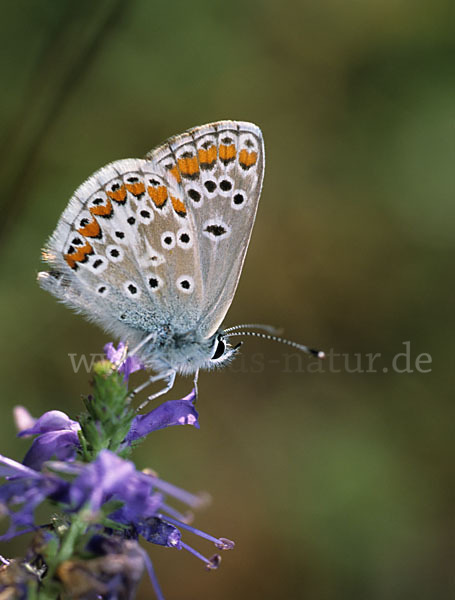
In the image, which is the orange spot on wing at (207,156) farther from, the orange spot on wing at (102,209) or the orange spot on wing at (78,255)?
the orange spot on wing at (78,255)

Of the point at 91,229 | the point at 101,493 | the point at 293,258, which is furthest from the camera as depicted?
the point at 293,258

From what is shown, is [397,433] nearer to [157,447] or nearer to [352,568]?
[352,568]

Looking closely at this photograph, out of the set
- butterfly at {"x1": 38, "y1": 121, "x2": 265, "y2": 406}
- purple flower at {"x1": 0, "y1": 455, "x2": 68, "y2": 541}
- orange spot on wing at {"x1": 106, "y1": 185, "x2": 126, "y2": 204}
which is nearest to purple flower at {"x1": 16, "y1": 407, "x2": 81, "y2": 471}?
purple flower at {"x1": 0, "y1": 455, "x2": 68, "y2": 541}

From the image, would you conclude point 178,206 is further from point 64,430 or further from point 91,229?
point 64,430

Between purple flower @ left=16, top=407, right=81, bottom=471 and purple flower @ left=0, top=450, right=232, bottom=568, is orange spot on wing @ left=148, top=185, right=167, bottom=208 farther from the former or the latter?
purple flower @ left=0, top=450, right=232, bottom=568

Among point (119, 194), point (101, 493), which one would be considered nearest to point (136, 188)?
point (119, 194)

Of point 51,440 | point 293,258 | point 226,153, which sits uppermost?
point 293,258
